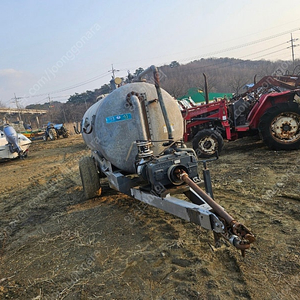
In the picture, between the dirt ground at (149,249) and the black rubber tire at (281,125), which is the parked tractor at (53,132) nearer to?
the dirt ground at (149,249)

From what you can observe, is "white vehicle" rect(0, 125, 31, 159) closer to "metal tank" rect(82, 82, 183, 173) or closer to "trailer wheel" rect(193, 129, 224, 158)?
"trailer wheel" rect(193, 129, 224, 158)

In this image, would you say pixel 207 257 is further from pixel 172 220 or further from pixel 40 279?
pixel 40 279

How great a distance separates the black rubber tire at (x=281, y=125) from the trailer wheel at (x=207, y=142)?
48.9 inches

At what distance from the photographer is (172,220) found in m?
3.70

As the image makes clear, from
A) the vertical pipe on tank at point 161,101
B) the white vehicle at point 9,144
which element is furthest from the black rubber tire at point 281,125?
the white vehicle at point 9,144

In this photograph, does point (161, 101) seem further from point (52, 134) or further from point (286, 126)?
point (52, 134)

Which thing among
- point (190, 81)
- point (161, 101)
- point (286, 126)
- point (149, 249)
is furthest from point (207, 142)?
point (190, 81)

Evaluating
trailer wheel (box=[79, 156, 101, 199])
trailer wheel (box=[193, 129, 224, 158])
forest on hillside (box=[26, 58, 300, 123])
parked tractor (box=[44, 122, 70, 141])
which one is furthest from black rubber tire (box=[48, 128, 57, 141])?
trailer wheel (box=[79, 156, 101, 199])

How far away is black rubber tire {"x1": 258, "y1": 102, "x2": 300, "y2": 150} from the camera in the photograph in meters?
6.91

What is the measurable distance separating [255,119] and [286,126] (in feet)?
2.82

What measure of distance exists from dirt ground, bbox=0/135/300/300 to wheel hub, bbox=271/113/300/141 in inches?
64.7

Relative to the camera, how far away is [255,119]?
24.6 feet

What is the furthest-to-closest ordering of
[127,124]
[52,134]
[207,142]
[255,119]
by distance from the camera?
[52,134], [207,142], [255,119], [127,124]

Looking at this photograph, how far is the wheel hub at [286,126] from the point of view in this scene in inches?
273
